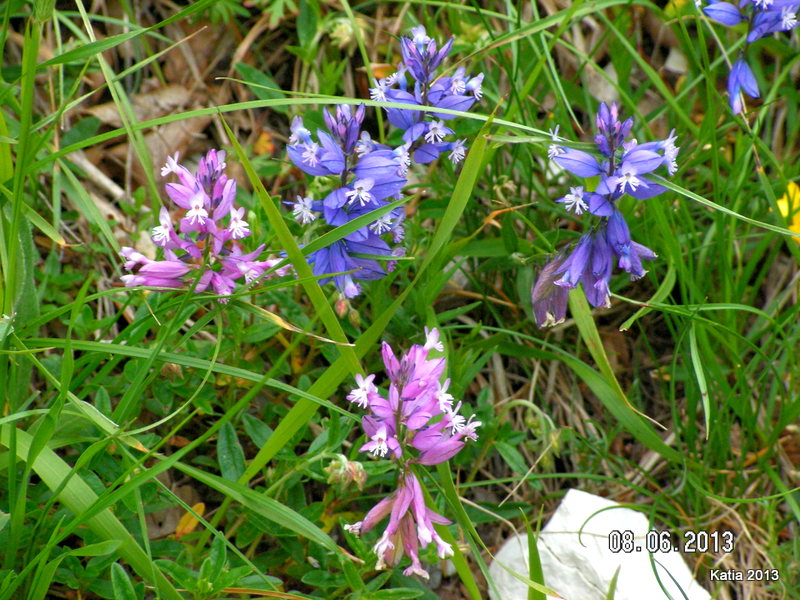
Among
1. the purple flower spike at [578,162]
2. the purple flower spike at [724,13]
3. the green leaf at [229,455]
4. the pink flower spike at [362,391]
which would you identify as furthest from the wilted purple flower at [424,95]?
the green leaf at [229,455]

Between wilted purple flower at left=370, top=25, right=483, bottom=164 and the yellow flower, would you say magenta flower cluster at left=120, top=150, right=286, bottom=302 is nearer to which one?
wilted purple flower at left=370, top=25, right=483, bottom=164

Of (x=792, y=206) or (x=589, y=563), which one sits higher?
(x=792, y=206)

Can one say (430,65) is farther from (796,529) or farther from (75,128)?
(796,529)

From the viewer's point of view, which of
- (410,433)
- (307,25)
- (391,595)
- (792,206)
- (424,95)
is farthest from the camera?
(307,25)

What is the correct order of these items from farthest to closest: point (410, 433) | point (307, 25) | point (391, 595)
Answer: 1. point (307, 25)
2. point (391, 595)
3. point (410, 433)

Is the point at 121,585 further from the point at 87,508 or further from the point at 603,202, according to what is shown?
the point at 603,202

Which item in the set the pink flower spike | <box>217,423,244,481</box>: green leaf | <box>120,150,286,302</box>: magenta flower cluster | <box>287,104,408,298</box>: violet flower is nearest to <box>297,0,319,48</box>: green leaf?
<box>287,104,408,298</box>: violet flower

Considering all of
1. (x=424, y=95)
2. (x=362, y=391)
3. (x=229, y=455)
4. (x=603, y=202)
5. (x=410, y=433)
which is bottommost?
(x=229, y=455)

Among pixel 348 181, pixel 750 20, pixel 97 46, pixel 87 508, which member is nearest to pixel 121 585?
pixel 87 508
